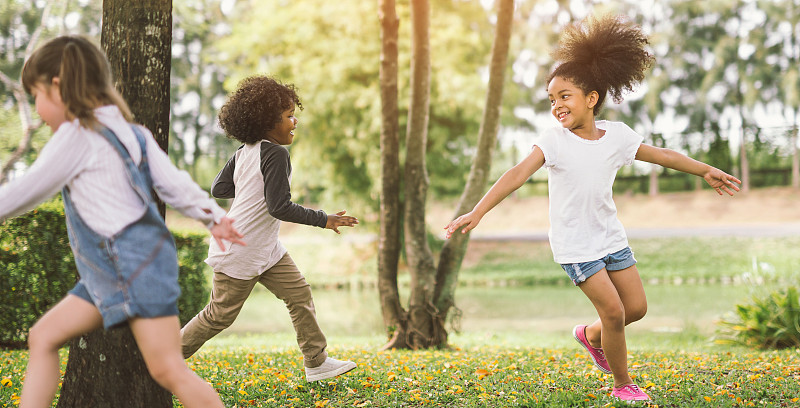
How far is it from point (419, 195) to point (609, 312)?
372 cm

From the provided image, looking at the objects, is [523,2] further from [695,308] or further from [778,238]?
[695,308]

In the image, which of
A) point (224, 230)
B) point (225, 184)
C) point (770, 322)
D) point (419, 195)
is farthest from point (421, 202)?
point (224, 230)

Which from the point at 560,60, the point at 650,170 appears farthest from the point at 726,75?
the point at 560,60

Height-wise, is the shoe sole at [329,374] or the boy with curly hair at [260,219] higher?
the boy with curly hair at [260,219]

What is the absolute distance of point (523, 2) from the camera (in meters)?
26.4

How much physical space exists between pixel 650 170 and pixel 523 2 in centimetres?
1032

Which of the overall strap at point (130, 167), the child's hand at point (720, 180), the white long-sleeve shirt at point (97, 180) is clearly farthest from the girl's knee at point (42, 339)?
the child's hand at point (720, 180)

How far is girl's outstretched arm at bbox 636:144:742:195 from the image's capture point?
149 inches

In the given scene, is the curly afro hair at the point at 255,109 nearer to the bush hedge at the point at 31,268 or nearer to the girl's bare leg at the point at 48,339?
the girl's bare leg at the point at 48,339

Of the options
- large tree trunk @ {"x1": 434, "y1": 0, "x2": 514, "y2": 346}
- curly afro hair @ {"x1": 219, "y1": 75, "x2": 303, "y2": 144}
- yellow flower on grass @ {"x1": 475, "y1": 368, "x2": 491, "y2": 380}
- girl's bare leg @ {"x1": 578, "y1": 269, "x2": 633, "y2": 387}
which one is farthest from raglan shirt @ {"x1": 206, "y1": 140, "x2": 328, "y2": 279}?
large tree trunk @ {"x1": 434, "y1": 0, "x2": 514, "y2": 346}

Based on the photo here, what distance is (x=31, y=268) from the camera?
7.12 meters

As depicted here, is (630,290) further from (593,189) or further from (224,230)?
(224,230)

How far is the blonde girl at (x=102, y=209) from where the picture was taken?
8.08 feet

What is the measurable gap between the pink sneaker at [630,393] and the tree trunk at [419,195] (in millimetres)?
3396
